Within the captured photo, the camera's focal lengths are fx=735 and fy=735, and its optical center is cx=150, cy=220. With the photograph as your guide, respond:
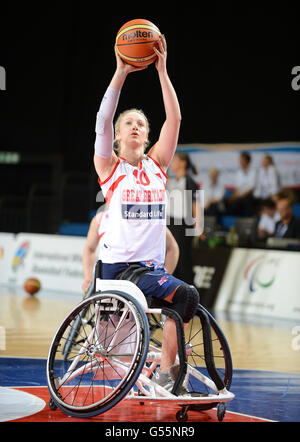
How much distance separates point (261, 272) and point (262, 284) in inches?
7.2

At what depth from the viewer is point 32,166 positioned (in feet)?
65.0

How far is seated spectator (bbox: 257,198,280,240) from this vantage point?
13422 millimetres

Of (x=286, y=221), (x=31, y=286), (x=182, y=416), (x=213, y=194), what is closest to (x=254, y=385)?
(x=182, y=416)

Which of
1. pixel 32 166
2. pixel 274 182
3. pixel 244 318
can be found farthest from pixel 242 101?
pixel 244 318

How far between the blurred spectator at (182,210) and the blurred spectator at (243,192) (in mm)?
5395

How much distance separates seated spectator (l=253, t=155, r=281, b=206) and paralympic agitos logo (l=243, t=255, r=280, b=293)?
13.8 feet

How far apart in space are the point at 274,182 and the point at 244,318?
17.2 ft

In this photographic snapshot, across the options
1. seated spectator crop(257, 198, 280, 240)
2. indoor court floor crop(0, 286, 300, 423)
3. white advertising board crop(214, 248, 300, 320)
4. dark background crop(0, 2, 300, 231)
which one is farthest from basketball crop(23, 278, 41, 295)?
dark background crop(0, 2, 300, 231)

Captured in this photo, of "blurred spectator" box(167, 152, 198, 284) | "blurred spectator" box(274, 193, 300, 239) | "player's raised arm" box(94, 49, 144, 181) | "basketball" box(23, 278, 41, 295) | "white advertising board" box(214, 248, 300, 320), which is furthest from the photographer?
"basketball" box(23, 278, 41, 295)

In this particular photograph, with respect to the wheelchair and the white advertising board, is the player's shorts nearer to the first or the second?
the wheelchair

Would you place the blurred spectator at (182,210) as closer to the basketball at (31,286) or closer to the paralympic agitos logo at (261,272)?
the paralympic agitos logo at (261,272)

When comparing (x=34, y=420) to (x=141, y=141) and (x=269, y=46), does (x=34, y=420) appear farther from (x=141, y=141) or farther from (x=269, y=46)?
(x=269, y=46)

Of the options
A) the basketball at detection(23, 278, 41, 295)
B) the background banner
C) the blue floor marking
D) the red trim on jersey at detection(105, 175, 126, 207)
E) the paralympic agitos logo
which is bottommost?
the blue floor marking

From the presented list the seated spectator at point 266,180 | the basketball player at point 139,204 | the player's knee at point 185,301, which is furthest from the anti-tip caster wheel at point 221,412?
the seated spectator at point 266,180
